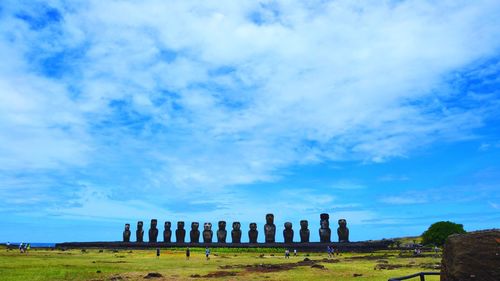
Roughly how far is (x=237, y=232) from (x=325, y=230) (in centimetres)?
959

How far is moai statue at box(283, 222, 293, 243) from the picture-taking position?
51469 millimetres

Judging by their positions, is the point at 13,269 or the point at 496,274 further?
the point at 13,269

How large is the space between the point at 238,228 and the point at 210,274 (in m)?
31.0

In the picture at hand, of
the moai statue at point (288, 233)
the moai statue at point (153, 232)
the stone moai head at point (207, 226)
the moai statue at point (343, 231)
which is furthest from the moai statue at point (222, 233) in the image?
the moai statue at point (343, 231)

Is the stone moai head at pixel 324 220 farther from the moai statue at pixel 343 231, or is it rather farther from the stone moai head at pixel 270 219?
the stone moai head at pixel 270 219

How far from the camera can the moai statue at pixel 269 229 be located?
169ft

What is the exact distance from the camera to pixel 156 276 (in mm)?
21047

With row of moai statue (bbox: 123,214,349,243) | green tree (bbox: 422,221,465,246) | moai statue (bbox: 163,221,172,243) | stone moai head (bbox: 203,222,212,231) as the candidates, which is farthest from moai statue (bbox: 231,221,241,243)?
green tree (bbox: 422,221,465,246)

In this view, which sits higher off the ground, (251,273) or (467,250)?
(467,250)

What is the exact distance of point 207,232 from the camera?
174 feet

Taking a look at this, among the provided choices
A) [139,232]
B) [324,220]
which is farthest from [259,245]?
[139,232]

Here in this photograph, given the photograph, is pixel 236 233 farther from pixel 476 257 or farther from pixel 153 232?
pixel 476 257

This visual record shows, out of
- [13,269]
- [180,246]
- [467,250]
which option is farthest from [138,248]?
[467,250]

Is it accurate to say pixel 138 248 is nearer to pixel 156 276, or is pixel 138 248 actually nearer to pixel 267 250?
pixel 267 250
